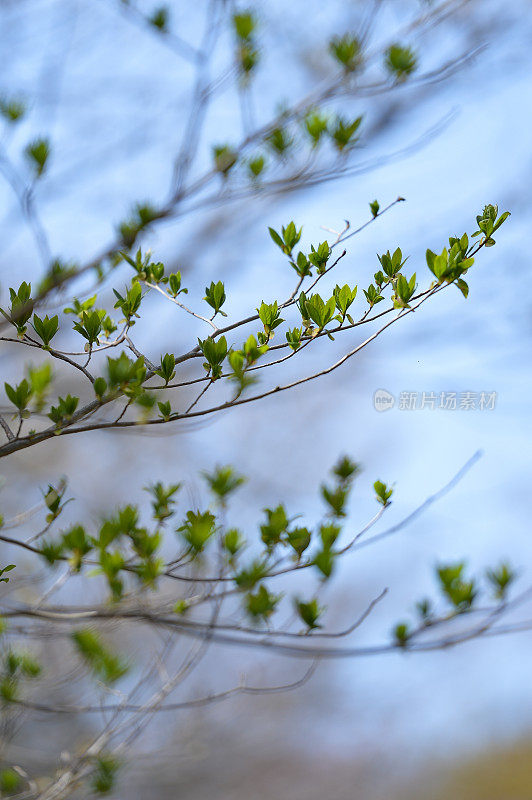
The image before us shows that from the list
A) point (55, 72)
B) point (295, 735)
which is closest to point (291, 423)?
point (295, 735)

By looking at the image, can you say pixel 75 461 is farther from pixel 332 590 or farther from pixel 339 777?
pixel 339 777

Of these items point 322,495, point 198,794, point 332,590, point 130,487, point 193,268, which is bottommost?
point 198,794

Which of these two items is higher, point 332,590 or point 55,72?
point 55,72

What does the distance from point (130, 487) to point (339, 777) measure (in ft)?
6.42

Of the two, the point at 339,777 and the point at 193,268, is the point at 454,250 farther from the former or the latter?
the point at 339,777

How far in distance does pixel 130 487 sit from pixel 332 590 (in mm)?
1052

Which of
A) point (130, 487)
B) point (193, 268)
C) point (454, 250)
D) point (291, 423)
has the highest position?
point (291, 423)

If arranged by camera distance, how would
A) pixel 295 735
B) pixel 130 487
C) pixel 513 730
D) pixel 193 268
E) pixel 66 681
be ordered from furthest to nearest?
pixel 513 730 → pixel 295 735 → pixel 130 487 → pixel 193 268 → pixel 66 681

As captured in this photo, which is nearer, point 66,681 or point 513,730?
point 66,681

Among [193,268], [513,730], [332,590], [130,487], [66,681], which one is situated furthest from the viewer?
[513,730]

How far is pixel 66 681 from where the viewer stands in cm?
133

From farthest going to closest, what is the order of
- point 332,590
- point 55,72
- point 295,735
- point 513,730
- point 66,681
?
point 513,730, point 295,735, point 332,590, point 55,72, point 66,681

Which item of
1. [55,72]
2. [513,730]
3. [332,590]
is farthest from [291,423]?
[513,730]

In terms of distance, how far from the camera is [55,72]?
6.07 feet
